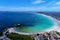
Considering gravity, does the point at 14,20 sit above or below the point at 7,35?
above

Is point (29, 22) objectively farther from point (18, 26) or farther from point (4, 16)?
point (4, 16)

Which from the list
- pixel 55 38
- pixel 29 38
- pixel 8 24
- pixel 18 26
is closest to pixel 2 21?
pixel 8 24

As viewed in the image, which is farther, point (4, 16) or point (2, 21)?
point (4, 16)

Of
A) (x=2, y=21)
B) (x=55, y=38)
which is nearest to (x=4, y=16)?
(x=2, y=21)

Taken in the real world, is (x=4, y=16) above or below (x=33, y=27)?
above

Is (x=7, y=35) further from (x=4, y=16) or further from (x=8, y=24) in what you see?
(x=4, y=16)

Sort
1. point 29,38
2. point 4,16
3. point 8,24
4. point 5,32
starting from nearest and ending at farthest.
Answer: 1. point 29,38
2. point 5,32
3. point 8,24
4. point 4,16

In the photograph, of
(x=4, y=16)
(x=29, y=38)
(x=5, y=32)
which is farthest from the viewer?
(x=4, y=16)

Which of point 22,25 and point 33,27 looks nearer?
point 22,25

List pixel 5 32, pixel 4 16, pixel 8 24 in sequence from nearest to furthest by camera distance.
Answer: pixel 5 32, pixel 8 24, pixel 4 16
